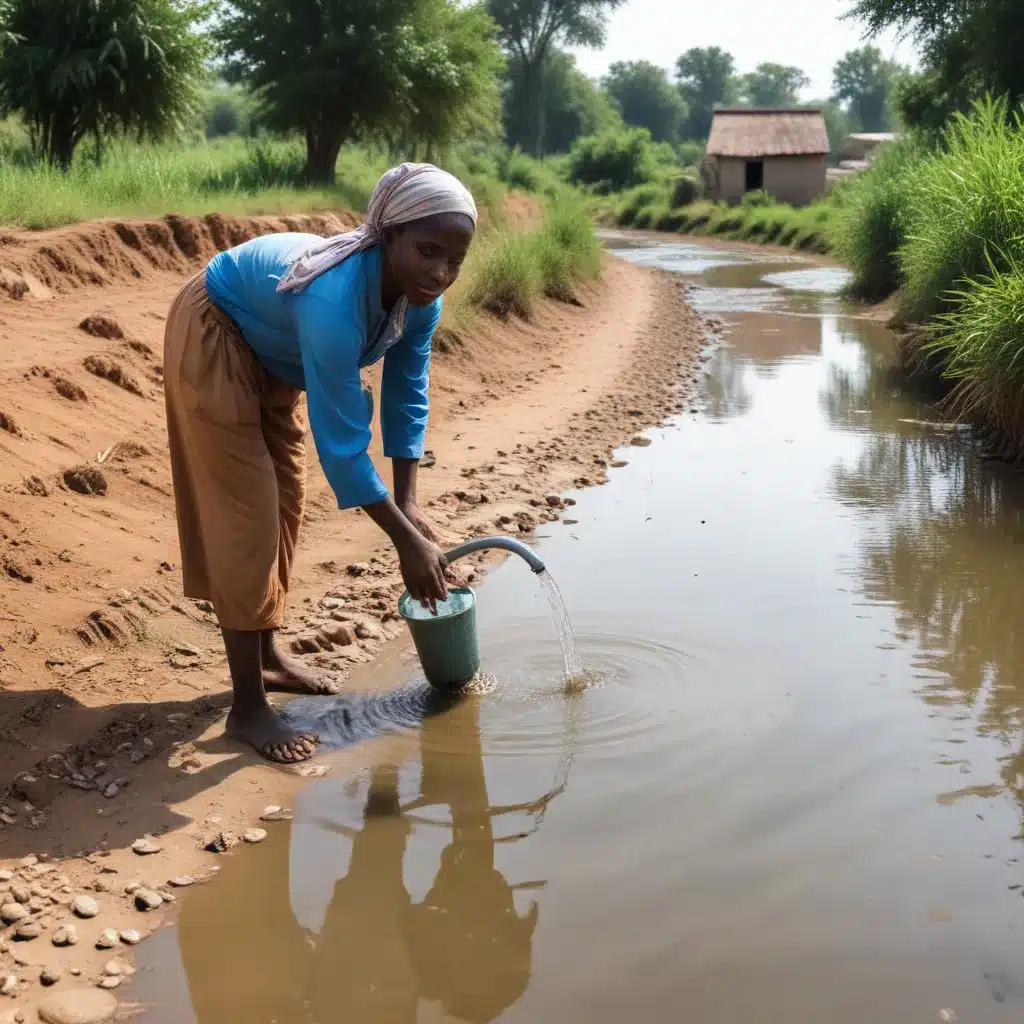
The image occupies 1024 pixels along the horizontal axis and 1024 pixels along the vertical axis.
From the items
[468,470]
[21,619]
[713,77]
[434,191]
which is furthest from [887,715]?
[713,77]

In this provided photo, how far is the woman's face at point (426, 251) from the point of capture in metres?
2.65

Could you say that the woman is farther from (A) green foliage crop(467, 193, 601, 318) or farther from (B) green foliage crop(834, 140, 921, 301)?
(B) green foliage crop(834, 140, 921, 301)

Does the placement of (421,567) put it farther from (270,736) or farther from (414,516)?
(270,736)

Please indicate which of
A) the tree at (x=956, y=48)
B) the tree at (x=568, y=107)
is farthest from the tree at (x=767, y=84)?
the tree at (x=956, y=48)

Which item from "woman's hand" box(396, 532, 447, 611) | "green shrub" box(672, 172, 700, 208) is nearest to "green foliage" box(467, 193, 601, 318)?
"woman's hand" box(396, 532, 447, 611)

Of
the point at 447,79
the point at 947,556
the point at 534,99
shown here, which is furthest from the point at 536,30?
the point at 947,556

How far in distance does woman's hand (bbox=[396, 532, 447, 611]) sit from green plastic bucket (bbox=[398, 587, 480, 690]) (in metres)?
0.56

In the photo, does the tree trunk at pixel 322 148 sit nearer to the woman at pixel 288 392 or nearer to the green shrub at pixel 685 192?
the woman at pixel 288 392

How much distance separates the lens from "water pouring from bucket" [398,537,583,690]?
132 inches

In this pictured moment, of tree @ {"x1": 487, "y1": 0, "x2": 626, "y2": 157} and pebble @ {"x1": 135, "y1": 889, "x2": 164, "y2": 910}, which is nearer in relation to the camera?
pebble @ {"x1": 135, "y1": 889, "x2": 164, "y2": 910}

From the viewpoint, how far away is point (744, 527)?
5.55 m

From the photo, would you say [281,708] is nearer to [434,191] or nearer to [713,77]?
[434,191]

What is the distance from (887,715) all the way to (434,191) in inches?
79.2

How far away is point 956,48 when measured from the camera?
17.8 meters
